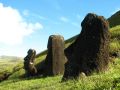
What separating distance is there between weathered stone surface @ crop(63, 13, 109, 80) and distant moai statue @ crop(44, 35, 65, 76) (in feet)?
50.7

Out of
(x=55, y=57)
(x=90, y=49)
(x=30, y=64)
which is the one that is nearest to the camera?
(x=90, y=49)

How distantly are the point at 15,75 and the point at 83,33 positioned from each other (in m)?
30.2

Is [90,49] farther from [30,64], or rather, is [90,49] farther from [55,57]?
[30,64]

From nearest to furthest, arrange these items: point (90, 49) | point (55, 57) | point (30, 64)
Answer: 1. point (90, 49)
2. point (55, 57)
3. point (30, 64)

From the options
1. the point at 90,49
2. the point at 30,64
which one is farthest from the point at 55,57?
the point at 90,49

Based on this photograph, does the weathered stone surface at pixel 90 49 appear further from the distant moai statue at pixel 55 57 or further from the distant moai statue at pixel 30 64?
→ the distant moai statue at pixel 30 64

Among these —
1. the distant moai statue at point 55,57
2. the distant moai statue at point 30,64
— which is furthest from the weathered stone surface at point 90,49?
the distant moai statue at point 30,64

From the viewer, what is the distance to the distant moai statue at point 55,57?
144 feet

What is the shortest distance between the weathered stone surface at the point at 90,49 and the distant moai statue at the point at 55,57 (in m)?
15.4

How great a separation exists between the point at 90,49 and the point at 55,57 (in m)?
17.5

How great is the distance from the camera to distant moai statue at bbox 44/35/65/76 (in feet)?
144

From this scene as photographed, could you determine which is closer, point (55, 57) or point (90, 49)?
point (90, 49)

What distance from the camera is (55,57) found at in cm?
4403

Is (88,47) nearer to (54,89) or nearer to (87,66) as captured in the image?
(87,66)
